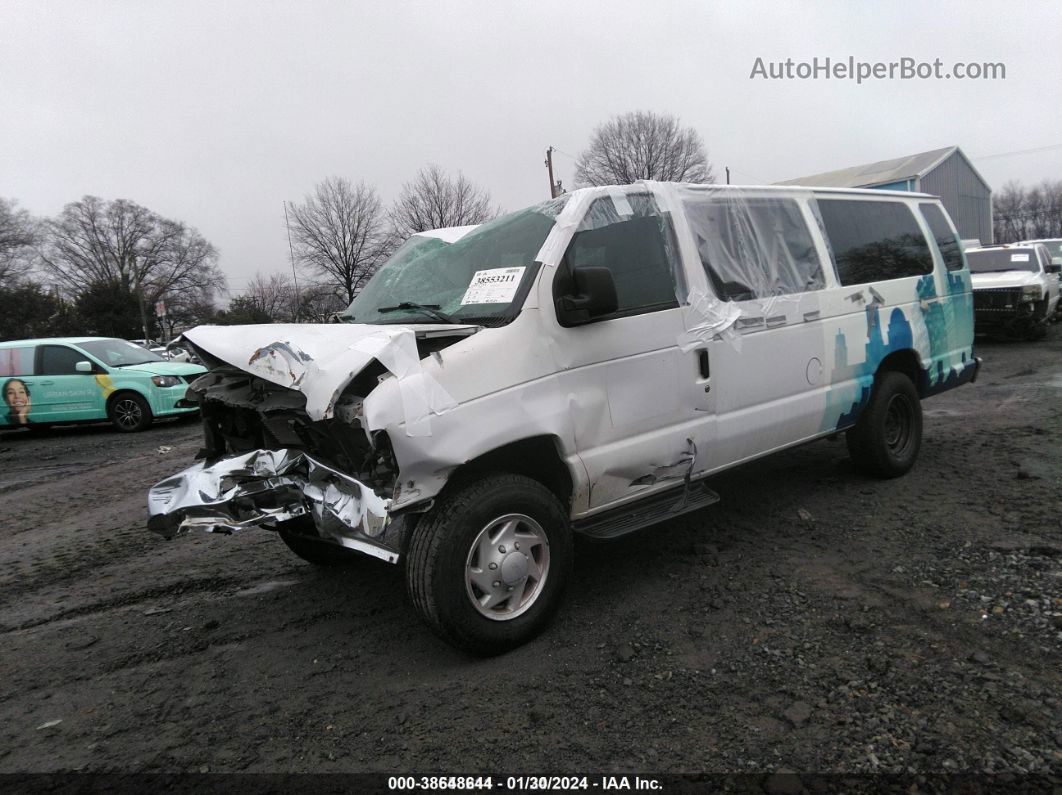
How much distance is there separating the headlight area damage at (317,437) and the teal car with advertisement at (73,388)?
883cm

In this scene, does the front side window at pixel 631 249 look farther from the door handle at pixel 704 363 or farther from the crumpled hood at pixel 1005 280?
the crumpled hood at pixel 1005 280

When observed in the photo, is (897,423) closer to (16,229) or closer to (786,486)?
(786,486)

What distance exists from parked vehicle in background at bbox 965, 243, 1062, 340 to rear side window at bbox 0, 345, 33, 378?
55.9ft

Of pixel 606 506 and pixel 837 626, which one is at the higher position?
pixel 606 506

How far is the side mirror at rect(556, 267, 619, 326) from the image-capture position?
9.89ft

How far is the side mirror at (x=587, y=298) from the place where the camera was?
301 centimetres

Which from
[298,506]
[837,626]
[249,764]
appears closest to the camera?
[249,764]

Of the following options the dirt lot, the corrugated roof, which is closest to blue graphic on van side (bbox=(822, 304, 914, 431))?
the dirt lot

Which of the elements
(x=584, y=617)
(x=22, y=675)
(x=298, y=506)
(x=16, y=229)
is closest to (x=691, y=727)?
(x=584, y=617)

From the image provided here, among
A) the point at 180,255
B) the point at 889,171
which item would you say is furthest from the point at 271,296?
the point at 889,171

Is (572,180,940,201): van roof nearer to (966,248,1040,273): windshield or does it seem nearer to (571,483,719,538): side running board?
(571,483,719,538): side running board

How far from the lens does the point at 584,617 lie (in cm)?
334

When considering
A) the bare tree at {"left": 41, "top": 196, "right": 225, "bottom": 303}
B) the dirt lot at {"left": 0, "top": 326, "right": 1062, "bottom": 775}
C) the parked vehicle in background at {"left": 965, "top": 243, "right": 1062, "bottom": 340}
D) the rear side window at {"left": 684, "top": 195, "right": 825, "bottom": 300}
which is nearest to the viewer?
the dirt lot at {"left": 0, "top": 326, "right": 1062, "bottom": 775}

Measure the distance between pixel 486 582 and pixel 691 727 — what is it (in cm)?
102
